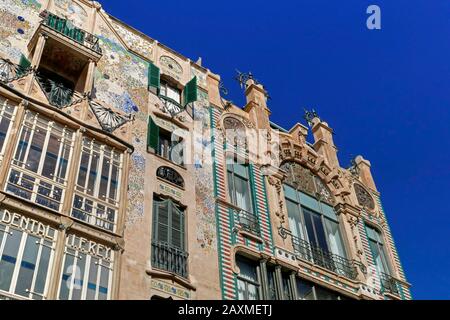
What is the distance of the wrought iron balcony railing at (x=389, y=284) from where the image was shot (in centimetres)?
2189

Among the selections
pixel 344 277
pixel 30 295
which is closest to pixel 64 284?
pixel 30 295

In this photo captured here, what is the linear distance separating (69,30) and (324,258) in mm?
11867

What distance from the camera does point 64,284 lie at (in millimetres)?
13383

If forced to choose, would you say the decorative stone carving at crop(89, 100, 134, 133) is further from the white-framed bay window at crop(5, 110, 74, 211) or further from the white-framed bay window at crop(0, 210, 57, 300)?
the white-framed bay window at crop(0, 210, 57, 300)

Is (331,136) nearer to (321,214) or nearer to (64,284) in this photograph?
(321,214)

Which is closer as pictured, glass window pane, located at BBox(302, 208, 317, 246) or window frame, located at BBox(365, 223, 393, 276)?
glass window pane, located at BBox(302, 208, 317, 246)

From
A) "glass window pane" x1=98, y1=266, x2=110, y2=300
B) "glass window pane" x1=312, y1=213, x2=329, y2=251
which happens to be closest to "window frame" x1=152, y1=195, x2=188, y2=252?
"glass window pane" x1=98, y1=266, x2=110, y2=300

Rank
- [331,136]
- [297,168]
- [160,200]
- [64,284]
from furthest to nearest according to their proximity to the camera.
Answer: [331,136] < [297,168] < [160,200] < [64,284]

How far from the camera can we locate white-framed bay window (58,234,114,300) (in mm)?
13469

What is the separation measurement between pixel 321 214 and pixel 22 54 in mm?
12300

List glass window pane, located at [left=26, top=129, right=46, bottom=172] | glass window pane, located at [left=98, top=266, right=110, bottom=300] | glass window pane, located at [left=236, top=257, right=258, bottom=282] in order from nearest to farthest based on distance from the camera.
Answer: glass window pane, located at [left=98, top=266, right=110, bottom=300], glass window pane, located at [left=26, top=129, right=46, bottom=172], glass window pane, located at [left=236, top=257, right=258, bottom=282]

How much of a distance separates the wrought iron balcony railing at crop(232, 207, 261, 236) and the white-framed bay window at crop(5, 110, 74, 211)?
19.6 feet

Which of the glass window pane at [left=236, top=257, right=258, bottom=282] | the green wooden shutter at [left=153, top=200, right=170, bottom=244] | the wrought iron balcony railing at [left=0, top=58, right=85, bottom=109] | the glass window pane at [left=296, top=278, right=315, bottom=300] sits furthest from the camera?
the glass window pane at [left=296, top=278, right=315, bottom=300]

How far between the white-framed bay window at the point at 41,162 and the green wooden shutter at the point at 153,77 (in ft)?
18.1
